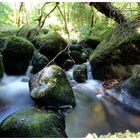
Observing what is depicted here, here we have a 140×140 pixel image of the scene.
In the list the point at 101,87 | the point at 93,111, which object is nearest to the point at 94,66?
the point at 101,87

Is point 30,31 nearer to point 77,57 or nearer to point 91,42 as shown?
point 77,57

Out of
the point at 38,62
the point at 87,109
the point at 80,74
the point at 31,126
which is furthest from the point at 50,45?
the point at 31,126

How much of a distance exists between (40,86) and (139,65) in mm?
3012

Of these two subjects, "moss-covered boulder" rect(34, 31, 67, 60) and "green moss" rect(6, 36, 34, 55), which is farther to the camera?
"moss-covered boulder" rect(34, 31, 67, 60)

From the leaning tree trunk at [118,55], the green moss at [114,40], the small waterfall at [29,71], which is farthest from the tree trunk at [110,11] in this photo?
the small waterfall at [29,71]

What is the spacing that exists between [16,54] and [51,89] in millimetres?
2516

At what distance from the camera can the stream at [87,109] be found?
432 cm

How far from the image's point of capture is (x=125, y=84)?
5492 millimetres

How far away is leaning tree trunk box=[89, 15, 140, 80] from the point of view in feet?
21.1

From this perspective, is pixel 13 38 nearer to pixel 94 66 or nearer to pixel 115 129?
pixel 94 66

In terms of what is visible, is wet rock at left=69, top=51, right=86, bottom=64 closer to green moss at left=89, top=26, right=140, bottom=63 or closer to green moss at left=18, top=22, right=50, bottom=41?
green moss at left=89, top=26, right=140, bottom=63

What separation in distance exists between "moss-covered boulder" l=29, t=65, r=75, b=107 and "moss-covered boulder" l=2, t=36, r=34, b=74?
1939mm

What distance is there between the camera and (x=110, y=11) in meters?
5.50

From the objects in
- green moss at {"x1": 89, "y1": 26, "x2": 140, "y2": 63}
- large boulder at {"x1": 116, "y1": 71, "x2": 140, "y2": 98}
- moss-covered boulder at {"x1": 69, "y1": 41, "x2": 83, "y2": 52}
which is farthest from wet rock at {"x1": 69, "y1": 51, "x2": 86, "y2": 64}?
large boulder at {"x1": 116, "y1": 71, "x2": 140, "y2": 98}
